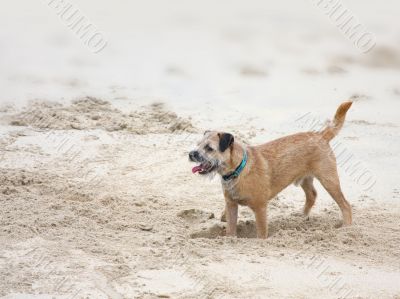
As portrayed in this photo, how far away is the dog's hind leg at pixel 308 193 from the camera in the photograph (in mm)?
9148

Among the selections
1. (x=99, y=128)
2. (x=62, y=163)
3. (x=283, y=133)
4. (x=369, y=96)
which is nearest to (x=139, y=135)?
Result: (x=99, y=128)

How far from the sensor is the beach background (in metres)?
7.00

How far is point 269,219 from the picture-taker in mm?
9000

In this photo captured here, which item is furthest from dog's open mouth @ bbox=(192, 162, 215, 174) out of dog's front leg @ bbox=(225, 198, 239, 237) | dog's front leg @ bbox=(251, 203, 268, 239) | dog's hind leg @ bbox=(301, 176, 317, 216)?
dog's hind leg @ bbox=(301, 176, 317, 216)

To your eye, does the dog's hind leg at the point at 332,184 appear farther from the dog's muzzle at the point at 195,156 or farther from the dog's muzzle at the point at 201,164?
the dog's muzzle at the point at 195,156

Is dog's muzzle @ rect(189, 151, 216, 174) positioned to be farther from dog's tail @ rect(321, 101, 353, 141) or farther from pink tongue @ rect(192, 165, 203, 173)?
dog's tail @ rect(321, 101, 353, 141)

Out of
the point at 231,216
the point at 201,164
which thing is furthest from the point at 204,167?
the point at 231,216

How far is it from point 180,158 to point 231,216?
2.35 m

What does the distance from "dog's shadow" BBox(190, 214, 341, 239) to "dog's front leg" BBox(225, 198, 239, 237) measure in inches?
6.3

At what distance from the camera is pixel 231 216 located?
8.36 meters

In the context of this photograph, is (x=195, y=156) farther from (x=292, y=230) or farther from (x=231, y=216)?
(x=292, y=230)

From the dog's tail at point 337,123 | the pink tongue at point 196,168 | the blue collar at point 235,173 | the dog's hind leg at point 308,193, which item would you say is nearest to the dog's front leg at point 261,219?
the blue collar at point 235,173

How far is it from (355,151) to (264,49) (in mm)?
4527

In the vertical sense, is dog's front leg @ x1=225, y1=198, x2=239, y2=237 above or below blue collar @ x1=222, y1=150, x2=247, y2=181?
below
